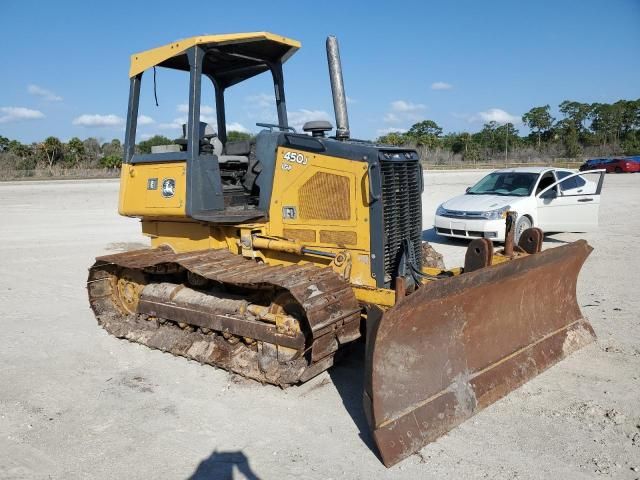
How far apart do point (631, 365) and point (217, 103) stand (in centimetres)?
531

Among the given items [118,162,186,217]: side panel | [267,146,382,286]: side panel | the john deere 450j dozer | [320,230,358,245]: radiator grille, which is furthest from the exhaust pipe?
[118,162,186,217]: side panel

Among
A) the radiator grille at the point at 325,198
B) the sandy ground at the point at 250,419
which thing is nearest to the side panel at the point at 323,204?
the radiator grille at the point at 325,198

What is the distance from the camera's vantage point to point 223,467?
3449mm

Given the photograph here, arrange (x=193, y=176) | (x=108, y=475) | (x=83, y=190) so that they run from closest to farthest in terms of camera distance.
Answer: (x=108, y=475), (x=193, y=176), (x=83, y=190)

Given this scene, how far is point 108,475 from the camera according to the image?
3371 millimetres

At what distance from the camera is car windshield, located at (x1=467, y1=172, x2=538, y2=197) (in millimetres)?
11555

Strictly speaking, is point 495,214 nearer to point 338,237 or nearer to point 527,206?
point 527,206

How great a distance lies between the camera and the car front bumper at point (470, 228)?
10.7 metres

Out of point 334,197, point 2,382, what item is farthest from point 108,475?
point 334,197

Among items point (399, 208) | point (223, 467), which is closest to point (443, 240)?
point (399, 208)

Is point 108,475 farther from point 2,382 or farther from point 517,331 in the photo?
point 517,331

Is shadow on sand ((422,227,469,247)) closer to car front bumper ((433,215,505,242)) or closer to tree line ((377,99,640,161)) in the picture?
car front bumper ((433,215,505,242))

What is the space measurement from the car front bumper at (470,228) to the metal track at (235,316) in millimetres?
6743

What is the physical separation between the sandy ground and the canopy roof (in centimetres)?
302
